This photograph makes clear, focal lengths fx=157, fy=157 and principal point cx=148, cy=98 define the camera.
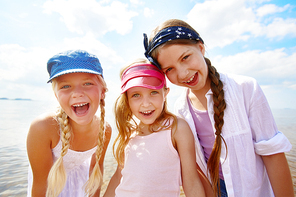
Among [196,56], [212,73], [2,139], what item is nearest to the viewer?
[196,56]

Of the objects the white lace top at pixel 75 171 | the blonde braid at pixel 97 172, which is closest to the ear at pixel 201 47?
the blonde braid at pixel 97 172

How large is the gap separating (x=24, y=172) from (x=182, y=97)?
16.3ft

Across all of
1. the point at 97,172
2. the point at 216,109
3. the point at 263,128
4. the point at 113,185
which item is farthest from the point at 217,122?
the point at 97,172

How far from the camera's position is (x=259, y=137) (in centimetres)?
178

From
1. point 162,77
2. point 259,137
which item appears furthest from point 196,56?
point 259,137

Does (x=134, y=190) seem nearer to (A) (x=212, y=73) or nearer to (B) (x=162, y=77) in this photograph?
(B) (x=162, y=77)

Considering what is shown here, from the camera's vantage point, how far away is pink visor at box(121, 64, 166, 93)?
1875 mm

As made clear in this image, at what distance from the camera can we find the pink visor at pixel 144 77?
1.88 m

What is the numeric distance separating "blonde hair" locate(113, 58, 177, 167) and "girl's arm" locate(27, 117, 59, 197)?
35.3 inches

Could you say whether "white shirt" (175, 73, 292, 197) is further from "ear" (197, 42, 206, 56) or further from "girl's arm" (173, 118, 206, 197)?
"ear" (197, 42, 206, 56)

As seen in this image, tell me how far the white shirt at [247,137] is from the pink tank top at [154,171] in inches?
23.9

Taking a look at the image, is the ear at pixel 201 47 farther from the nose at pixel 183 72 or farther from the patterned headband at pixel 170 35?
the nose at pixel 183 72

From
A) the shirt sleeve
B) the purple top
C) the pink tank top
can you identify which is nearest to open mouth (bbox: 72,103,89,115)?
the pink tank top

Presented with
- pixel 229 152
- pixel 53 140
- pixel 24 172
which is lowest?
pixel 24 172
